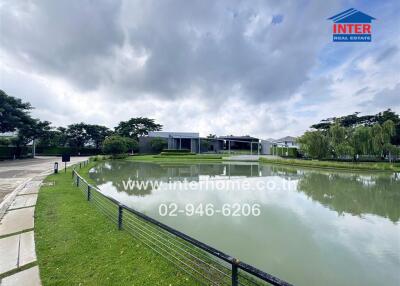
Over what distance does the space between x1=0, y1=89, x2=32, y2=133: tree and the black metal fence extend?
22144mm

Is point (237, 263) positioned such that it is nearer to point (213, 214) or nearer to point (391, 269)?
point (391, 269)

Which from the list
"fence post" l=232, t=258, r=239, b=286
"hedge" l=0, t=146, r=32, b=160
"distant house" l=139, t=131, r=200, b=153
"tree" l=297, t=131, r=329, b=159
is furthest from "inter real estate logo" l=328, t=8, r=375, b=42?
"hedge" l=0, t=146, r=32, b=160

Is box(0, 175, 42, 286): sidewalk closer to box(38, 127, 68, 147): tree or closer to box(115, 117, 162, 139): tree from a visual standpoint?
box(38, 127, 68, 147): tree

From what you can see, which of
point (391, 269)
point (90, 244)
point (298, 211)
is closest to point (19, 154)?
point (90, 244)

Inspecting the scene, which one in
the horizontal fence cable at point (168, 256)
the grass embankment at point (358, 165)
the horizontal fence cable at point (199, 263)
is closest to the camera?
the horizontal fence cable at point (199, 263)

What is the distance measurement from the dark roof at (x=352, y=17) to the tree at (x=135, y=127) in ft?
122

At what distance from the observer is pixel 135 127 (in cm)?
4172

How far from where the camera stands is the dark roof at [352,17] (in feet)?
28.3

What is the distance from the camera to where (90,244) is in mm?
3453

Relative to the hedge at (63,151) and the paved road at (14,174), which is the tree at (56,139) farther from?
the paved road at (14,174)

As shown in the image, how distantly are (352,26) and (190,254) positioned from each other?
1142 centimetres

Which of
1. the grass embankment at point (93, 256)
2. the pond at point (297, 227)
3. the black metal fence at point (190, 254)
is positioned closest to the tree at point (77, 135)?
the pond at point (297, 227)

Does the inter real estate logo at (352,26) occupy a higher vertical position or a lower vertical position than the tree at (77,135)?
higher

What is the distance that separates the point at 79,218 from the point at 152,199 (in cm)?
283
